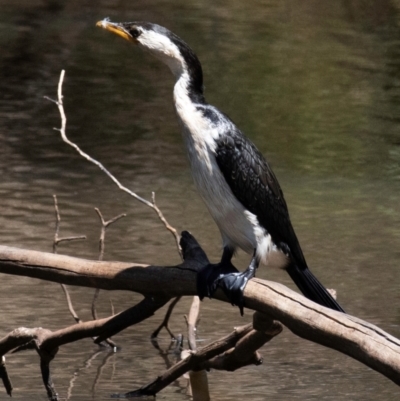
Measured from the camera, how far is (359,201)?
25.7ft

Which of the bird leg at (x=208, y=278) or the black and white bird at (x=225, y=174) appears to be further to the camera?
the black and white bird at (x=225, y=174)

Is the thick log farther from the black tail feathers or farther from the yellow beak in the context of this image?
the yellow beak

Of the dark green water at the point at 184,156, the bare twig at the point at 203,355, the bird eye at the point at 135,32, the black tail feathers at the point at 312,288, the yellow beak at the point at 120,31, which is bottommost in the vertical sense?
the dark green water at the point at 184,156

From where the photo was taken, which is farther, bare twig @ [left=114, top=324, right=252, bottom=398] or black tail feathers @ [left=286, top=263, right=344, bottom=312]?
bare twig @ [left=114, top=324, right=252, bottom=398]

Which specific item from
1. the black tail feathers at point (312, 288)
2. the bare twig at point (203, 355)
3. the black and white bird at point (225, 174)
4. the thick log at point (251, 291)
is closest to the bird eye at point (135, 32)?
the black and white bird at point (225, 174)

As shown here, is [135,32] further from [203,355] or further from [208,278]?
[203,355]

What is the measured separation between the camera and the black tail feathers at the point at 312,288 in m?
3.81

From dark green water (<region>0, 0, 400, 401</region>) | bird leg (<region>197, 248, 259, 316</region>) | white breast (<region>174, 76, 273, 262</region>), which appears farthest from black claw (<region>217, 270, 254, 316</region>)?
dark green water (<region>0, 0, 400, 401</region>)

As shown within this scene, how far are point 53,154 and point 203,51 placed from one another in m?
4.12

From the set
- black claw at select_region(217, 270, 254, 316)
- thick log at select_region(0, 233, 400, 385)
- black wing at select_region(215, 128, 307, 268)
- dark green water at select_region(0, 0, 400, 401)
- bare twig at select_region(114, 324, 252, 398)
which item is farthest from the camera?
dark green water at select_region(0, 0, 400, 401)

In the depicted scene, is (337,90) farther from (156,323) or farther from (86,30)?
(156,323)

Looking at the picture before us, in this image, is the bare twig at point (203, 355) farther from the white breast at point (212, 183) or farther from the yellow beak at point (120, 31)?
the yellow beak at point (120, 31)

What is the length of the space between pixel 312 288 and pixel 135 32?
39.8 inches

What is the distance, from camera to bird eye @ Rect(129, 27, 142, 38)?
3826mm
